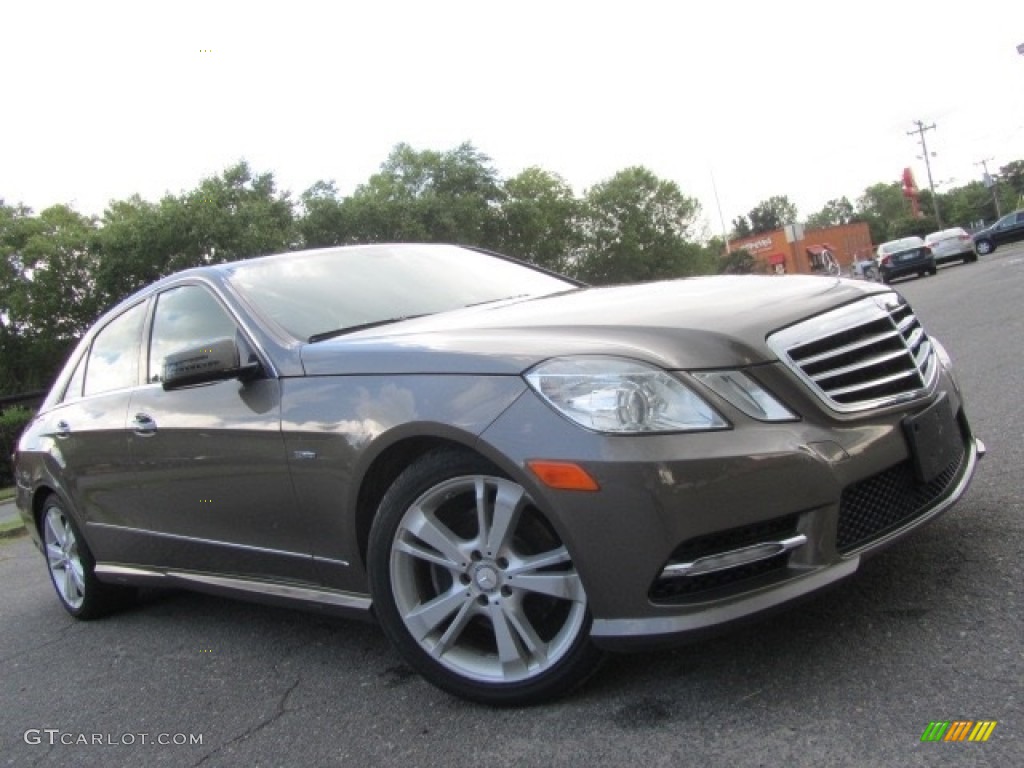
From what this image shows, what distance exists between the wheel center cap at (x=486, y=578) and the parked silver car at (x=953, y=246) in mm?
34106

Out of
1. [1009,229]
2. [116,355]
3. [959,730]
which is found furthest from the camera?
[1009,229]

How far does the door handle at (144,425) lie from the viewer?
3.77m

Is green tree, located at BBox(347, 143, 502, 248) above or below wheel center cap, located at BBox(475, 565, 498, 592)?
above

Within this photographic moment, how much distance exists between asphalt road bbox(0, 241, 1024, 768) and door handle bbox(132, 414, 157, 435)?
0.98 meters

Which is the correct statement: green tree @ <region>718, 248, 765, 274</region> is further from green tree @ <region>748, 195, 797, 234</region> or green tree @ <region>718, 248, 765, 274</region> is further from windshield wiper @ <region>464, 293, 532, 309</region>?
windshield wiper @ <region>464, 293, 532, 309</region>

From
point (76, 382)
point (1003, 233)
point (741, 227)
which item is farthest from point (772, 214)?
point (76, 382)

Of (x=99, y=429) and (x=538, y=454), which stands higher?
(x=99, y=429)

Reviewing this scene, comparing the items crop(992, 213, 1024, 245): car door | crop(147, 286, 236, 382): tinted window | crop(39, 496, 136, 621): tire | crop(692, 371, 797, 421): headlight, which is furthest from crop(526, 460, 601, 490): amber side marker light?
crop(992, 213, 1024, 245): car door

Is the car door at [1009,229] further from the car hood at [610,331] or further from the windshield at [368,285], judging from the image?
A: the car hood at [610,331]

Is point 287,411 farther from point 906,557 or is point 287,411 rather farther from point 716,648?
point 906,557

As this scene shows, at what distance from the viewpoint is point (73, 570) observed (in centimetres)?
483

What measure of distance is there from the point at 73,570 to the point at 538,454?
3.47m

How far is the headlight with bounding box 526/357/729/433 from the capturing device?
2.38m

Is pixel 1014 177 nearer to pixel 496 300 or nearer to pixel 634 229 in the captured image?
pixel 634 229
